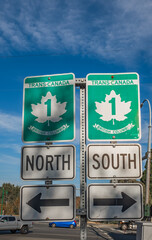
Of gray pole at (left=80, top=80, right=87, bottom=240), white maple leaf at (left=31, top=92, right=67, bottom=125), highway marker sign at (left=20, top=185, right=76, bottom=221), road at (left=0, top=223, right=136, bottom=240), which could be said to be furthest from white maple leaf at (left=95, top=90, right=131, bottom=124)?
road at (left=0, top=223, right=136, bottom=240)

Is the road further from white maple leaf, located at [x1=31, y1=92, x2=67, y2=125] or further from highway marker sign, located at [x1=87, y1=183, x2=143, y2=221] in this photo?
white maple leaf, located at [x1=31, y1=92, x2=67, y2=125]

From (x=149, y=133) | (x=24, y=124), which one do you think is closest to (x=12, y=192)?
(x=149, y=133)

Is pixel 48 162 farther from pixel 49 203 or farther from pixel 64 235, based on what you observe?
pixel 64 235

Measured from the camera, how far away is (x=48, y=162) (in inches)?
114

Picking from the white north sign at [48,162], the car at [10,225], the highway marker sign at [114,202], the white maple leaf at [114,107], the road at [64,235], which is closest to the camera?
the highway marker sign at [114,202]

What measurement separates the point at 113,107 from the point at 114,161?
1.82 feet

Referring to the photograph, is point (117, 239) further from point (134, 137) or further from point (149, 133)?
point (134, 137)

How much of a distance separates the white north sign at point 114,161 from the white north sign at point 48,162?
0.20 metres

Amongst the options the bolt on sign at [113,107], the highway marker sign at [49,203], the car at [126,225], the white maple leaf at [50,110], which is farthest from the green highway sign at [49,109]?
the car at [126,225]

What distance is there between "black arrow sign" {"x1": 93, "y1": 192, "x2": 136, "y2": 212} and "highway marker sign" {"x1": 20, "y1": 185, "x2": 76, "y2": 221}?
242 mm

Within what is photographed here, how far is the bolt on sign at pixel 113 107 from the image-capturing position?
9.70 ft

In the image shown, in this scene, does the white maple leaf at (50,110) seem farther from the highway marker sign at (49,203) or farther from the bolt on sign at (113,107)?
the highway marker sign at (49,203)

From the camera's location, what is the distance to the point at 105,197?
2799mm

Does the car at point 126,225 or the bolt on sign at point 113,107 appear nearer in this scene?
the bolt on sign at point 113,107
